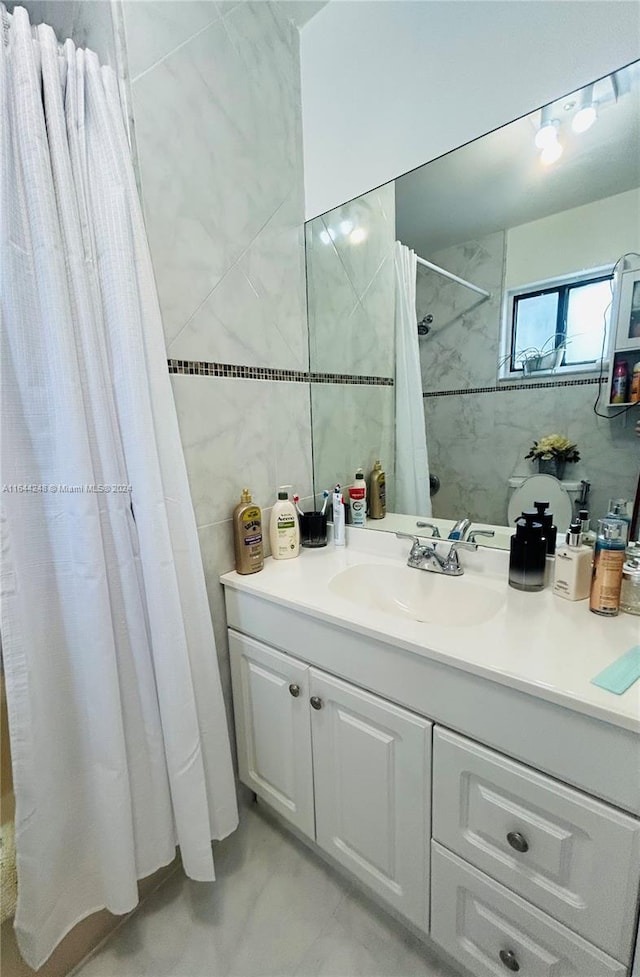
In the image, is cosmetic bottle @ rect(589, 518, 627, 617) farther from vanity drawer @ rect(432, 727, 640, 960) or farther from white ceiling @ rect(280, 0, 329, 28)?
white ceiling @ rect(280, 0, 329, 28)

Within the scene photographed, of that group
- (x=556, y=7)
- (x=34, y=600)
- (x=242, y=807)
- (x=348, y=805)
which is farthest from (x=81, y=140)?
(x=242, y=807)

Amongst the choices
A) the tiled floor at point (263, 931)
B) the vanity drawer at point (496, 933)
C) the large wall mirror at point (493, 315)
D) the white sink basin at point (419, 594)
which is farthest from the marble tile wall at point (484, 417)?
the tiled floor at point (263, 931)

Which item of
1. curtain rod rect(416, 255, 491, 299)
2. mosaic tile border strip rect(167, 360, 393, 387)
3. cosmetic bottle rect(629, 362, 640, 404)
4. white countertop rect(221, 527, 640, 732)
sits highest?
curtain rod rect(416, 255, 491, 299)

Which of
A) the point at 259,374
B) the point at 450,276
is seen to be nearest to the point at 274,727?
the point at 259,374

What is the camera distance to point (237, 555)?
1176mm

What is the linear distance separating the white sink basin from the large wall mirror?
16 cm

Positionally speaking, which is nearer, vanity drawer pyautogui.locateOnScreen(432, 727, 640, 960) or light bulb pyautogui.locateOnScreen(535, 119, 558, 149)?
vanity drawer pyautogui.locateOnScreen(432, 727, 640, 960)

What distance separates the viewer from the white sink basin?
3.40 feet

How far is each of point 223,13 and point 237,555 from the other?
58.2 inches

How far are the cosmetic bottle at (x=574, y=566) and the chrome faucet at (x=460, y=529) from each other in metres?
0.27

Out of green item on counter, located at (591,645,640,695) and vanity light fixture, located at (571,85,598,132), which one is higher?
vanity light fixture, located at (571,85,598,132)

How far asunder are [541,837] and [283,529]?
2.97 feet

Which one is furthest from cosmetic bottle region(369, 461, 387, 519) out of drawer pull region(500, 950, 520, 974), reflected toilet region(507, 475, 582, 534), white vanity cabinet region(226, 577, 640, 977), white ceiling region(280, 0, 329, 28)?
white ceiling region(280, 0, 329, 28)

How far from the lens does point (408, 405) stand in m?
1.32
